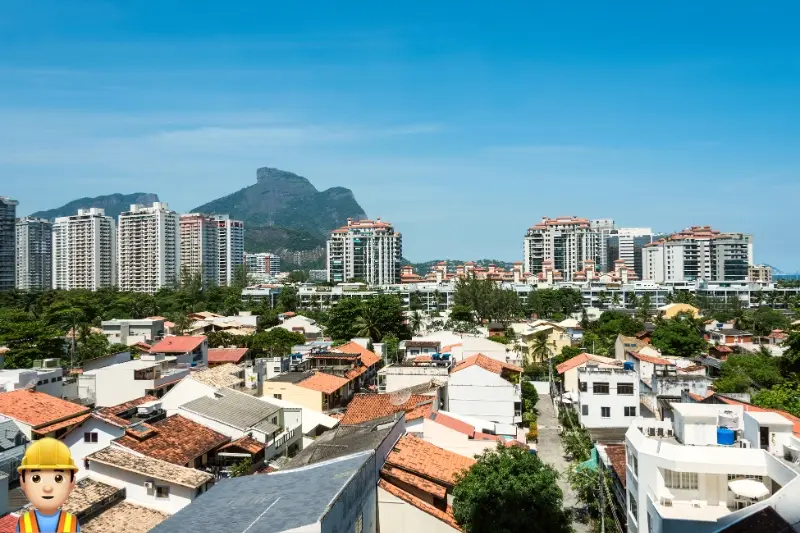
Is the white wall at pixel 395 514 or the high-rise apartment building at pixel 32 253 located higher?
the high-rise apartment building at pixel 32 253

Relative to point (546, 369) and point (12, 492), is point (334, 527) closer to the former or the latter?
point (12, 492)

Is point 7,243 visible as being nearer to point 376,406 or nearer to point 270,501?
point 376,406

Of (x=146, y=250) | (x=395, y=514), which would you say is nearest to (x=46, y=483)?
(x=395, y=514)

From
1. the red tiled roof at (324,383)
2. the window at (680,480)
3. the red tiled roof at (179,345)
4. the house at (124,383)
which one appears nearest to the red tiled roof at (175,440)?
the red tiled roof at (324,383)

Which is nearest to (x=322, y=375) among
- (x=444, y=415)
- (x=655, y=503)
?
(x=444, y=415)

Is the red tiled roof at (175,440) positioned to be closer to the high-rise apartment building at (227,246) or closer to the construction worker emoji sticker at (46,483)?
the construction worker emoji sticker at (46,483)

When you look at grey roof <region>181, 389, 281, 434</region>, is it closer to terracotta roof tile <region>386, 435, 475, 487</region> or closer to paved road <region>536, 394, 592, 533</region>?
terracotta roof tile <region>386, 435, 475, 487</region>

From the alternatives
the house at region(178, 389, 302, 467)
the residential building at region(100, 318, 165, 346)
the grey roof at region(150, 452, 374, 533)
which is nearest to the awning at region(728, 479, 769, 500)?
the grey roof at region(150, 452, 374, 533)
